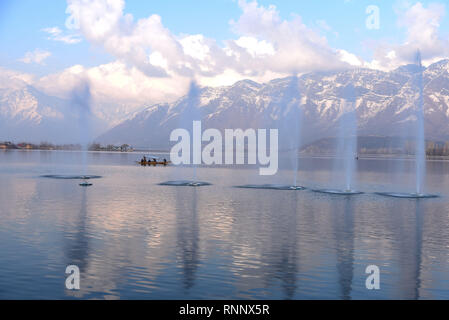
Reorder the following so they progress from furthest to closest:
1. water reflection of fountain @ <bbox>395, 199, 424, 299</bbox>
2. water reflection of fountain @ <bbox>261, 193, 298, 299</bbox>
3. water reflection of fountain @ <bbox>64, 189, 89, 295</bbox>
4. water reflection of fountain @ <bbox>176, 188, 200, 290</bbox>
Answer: water reflection of fountain @ <bbox>64, 189, 89, 295</bbox> → water reflection of fountain @ <bbox>176, 188, 200, 290</bbox> → water reflection of fountain @ <bbox>261, 193, 298, 299</bbox> → water reflection of fountain @ <bbox>395, 199, 424, 299</bbox>

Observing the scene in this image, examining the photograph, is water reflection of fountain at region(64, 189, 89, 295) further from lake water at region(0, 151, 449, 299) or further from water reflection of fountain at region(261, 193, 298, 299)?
water reflection of fountain at region(261, 193, 298, 299)

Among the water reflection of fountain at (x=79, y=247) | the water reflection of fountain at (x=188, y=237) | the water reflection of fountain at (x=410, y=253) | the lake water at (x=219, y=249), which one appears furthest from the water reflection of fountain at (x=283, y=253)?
the water reflection of fountain at (x=79, y=247)

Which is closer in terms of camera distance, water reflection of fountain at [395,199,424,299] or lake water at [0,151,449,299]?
lake water at [0,151,449,299]

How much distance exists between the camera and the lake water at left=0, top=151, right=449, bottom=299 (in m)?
18.4

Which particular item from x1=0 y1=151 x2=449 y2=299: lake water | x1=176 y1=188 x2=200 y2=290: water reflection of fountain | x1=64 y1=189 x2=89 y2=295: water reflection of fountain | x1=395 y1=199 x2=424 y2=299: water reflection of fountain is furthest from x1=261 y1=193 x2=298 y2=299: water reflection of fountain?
x1=64 y1=189 x2=89 y2=295: water reflection of fountain

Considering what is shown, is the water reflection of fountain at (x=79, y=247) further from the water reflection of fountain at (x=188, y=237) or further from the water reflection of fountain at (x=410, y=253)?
the water reflection of fountain at (x=410, y=253)

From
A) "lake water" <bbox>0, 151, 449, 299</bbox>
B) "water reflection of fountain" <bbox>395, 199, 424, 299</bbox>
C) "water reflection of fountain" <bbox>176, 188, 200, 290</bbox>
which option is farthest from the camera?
"water reflection of fountain" <bbox>176, 188, 200, 290</bbox>

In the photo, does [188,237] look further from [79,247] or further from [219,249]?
[79,247]

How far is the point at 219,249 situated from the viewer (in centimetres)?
2538

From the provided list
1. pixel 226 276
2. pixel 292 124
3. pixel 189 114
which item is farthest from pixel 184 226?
pixel 189 114

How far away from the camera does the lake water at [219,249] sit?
18406 mm

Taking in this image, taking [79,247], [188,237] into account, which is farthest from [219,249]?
[79,247]

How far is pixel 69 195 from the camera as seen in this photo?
2036 inches
